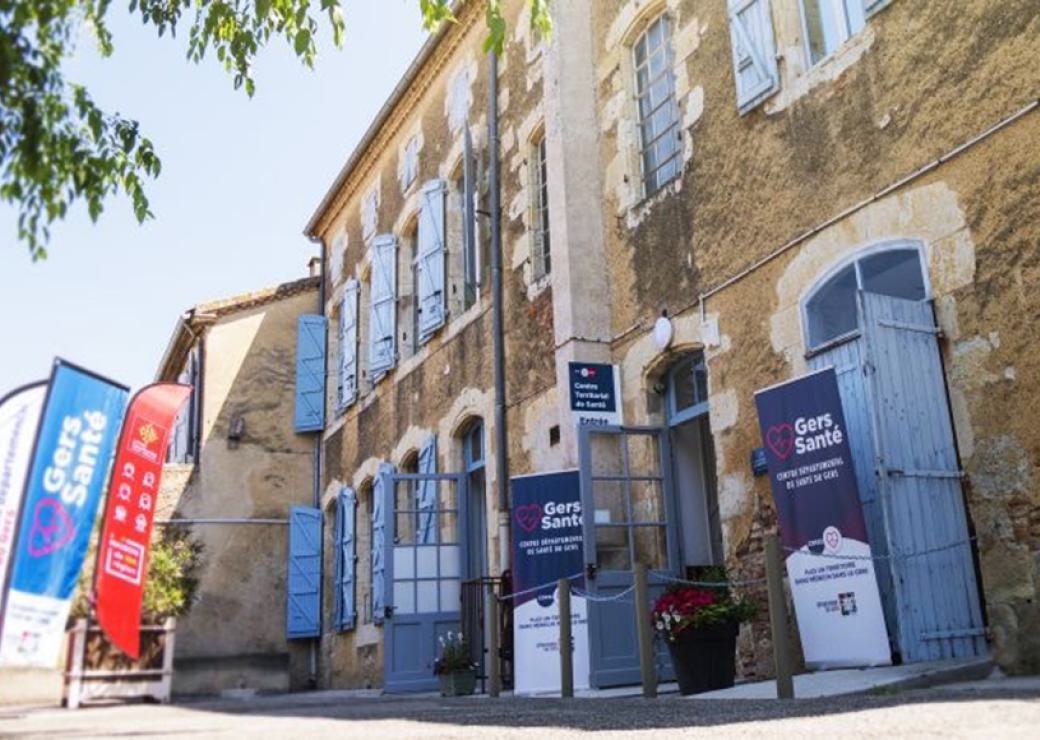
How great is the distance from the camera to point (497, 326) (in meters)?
11.9

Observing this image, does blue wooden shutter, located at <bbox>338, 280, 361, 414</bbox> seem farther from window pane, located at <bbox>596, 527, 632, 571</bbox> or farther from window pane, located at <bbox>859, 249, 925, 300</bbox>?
window pane, located at <bbox>859, 249, 925, 300</bbox>

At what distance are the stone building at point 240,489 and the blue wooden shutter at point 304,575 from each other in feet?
1.06

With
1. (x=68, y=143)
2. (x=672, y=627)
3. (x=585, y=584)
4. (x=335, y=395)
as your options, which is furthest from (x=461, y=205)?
(x=68, y=143)

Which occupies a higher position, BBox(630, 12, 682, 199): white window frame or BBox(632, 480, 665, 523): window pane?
BBox(630, 12, 682, 199): white window frame

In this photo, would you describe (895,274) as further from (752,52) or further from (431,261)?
(431,261)

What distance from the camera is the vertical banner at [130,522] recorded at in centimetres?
389

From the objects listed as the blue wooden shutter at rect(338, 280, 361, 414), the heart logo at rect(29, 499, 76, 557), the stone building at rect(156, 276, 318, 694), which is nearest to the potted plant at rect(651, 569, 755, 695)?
the heart logo at rect(29, 499, 76, 557)

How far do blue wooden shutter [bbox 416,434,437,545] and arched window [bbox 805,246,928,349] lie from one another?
20.7ft

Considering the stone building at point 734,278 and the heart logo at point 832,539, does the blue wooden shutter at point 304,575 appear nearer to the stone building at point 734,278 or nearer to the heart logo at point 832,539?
the stone building at point 734,278

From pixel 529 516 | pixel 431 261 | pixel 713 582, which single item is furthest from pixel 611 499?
pixel 431 261

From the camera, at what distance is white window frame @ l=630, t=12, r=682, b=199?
31.6 ft

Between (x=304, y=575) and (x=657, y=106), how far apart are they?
33.2 feet

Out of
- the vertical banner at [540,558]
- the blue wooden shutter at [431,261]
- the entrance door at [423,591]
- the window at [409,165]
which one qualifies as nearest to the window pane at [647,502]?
the vertical banner at [540,558]

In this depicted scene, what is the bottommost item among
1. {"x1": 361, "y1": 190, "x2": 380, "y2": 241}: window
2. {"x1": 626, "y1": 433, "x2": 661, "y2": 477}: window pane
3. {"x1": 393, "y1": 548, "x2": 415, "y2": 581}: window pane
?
{"x1": 393, "y1": 548, "x2": 415, "y2": 581}: window pane
